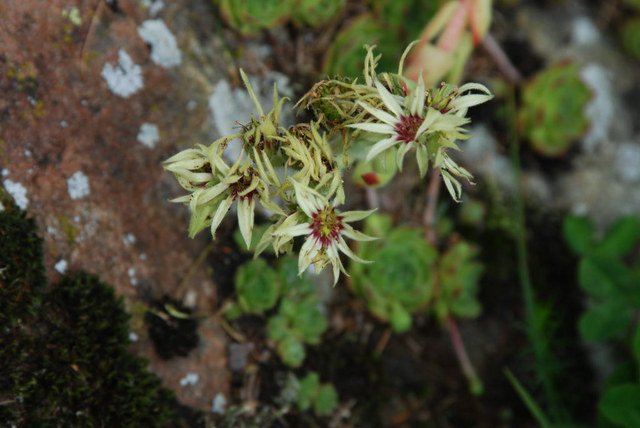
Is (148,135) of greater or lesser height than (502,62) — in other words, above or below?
above

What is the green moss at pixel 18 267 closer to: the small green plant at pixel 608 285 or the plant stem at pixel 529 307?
the plant stem at pixel 529 307

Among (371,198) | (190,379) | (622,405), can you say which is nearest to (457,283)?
(371,198)

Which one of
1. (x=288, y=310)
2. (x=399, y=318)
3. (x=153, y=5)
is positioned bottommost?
(x=399, y=318)

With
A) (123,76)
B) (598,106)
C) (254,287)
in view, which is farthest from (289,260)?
(598,106)

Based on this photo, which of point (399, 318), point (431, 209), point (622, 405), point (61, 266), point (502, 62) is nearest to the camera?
point (61, 266)

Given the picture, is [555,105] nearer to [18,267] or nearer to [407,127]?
[407,127]

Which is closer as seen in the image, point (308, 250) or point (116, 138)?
point (308, 250)

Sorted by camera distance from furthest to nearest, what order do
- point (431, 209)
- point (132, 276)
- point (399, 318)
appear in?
1. point (431, 209)
2. point (399, 318)
3. point (132, 276)
